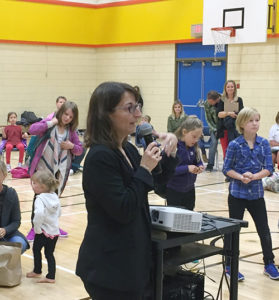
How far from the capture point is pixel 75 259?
5.45m

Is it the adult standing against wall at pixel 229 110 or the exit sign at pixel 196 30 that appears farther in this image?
the exit sign at pixel 196 30

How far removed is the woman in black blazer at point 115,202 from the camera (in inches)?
92.3

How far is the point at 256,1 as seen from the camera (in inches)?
528

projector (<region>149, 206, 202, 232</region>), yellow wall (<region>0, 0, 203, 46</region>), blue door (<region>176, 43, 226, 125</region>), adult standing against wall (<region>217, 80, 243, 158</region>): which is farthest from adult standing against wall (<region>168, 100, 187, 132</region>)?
projector (<region>149, 206, 202, 232</region>)

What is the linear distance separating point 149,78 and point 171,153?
49.2ft

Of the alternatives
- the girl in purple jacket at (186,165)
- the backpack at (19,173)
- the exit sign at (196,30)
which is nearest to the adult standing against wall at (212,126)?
the backpack at (19,173)

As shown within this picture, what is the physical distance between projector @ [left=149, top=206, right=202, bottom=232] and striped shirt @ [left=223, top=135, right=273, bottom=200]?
2044mm

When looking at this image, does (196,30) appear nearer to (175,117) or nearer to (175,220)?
(175,117)

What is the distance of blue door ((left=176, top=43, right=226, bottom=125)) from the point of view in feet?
50.8

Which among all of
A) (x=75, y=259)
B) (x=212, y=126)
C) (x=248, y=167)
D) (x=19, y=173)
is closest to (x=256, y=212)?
(x=248, y=167)

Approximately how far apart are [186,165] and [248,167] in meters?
0.58

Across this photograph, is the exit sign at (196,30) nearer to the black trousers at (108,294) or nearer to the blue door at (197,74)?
A: the blue door at (197,74)

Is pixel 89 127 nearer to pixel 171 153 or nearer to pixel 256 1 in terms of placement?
pixel 171 153

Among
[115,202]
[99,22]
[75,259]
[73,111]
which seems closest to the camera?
[115,202]
